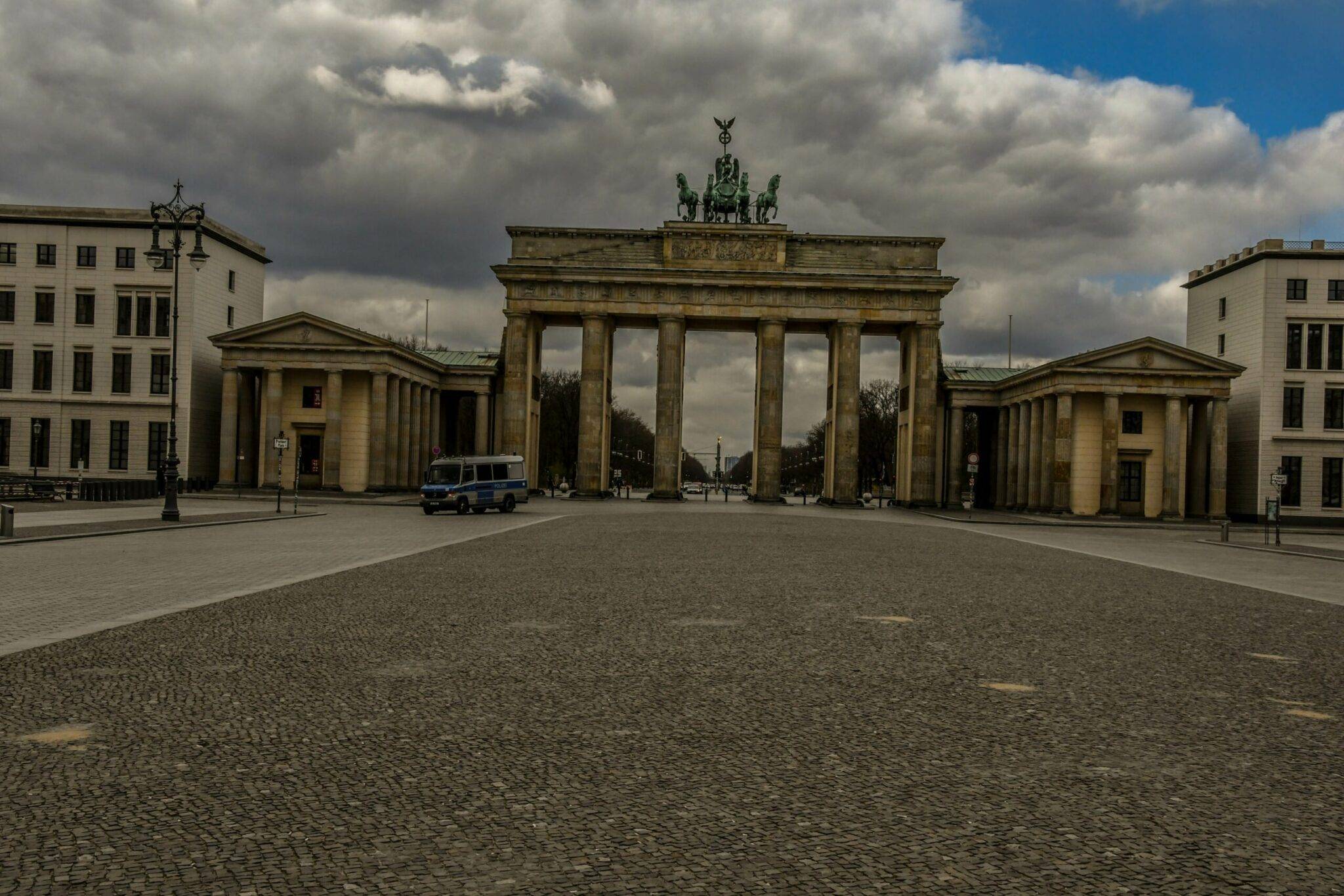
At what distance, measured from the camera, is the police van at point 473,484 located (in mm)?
44812

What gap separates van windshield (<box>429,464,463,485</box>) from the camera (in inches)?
1806

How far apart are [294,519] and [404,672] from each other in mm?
29572

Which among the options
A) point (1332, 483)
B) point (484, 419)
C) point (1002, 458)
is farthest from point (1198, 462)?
point (484, 419)

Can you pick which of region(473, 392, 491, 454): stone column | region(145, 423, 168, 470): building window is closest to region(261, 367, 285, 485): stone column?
region(145, 423, 168, 470): building window

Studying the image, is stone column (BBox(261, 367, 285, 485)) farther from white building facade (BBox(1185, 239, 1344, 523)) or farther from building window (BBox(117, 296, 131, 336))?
white building facade (BBox(1185, 239, 1344, 523))

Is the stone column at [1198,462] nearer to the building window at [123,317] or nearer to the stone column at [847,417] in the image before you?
the stone column at [847,417]

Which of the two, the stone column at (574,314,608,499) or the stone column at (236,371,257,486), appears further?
the stone column at (574,314,608,499)

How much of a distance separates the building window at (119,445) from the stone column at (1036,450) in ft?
173

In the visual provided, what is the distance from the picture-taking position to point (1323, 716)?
7.68 metres

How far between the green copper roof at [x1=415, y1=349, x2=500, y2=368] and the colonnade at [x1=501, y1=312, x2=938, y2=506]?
5.67 metres

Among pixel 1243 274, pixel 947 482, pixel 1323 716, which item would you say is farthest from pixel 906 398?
pixel 1323 716

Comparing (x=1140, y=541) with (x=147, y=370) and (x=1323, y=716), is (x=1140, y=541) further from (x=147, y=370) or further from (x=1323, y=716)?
(x=147, y=370)

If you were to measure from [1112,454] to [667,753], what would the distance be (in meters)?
57.3

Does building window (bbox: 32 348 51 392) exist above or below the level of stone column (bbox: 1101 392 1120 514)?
→ above
